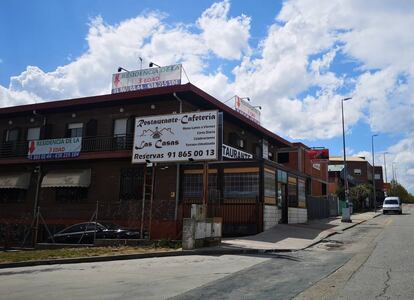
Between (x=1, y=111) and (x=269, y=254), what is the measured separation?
21762mm

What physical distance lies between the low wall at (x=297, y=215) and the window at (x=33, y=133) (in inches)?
648

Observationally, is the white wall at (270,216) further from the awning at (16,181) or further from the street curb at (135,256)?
the awning at (16,181)

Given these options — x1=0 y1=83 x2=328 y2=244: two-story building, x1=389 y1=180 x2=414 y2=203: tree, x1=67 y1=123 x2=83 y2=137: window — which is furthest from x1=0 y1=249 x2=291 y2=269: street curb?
x1=389 y1=180 x2=414 y2=203: tree

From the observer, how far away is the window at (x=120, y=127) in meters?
25.0

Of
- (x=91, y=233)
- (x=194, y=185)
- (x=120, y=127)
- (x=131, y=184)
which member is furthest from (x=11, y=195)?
(x=194, y=185)

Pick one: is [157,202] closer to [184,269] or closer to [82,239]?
[82,239]

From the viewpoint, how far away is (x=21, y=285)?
9969mm

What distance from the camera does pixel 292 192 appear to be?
26.6 m

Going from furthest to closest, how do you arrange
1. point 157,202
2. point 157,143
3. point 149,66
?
1. point 149,66
2. point 157,202
3. point 157,143

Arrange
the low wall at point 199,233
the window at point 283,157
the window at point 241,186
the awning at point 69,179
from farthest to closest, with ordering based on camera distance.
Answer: the window at point 283,157 < the awning at point 69,179 < the window at point 241,186 < the low wall at point 199,233

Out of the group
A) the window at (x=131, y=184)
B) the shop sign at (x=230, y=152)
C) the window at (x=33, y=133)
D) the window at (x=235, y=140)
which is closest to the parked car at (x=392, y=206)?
the window at (x=235, y=140)

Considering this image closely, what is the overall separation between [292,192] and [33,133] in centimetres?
1689

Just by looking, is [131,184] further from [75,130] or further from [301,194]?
[301,194]

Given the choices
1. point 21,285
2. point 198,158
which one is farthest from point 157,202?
point 21,285
